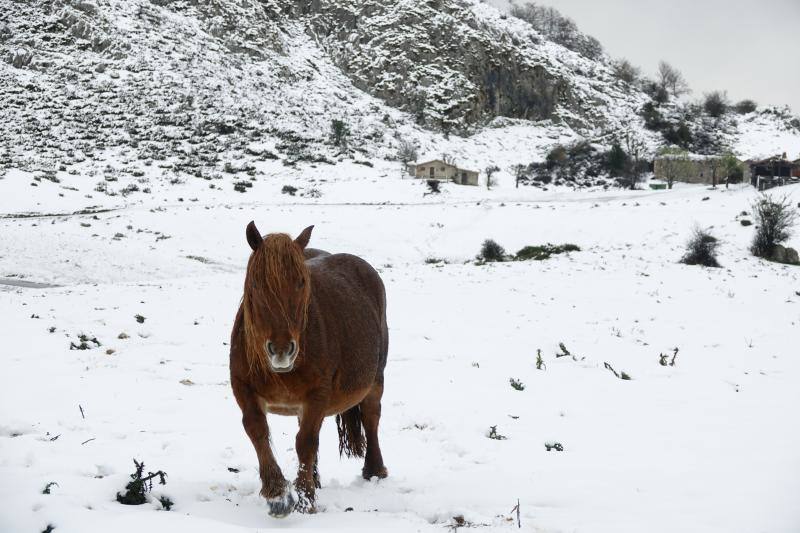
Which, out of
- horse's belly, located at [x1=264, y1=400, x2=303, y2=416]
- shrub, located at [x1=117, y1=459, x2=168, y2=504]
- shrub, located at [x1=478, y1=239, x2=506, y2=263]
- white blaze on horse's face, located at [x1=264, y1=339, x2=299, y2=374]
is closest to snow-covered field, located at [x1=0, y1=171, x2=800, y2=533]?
shrub, located at [x1=117, y1=459, x2=168, y2=504]

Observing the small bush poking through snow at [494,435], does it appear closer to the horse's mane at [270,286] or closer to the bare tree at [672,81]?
the horse's mane at [270,286]

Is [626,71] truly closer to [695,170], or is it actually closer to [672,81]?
[672,81]

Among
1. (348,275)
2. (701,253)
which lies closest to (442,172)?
(701,253)

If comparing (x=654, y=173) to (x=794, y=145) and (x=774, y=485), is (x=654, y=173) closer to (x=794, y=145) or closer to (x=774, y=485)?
(x=794, y=145)

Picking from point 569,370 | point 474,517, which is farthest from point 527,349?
point 474,517

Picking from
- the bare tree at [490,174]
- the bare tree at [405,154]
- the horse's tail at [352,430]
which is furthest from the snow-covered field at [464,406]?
the bare tree at [405,154]

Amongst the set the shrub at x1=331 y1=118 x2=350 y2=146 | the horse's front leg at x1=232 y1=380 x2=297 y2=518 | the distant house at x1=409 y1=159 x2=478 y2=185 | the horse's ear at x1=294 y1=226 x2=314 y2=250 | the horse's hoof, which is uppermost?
the shrub at x1=331 y1=118 x2=350 y2=146

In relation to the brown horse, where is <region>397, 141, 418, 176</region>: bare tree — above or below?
above

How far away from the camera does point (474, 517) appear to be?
3645 millimetres

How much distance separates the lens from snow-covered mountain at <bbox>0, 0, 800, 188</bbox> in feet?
178

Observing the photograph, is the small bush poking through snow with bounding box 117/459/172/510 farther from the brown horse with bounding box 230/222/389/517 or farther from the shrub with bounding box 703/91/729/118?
the shrub with bounding box 703/91/729/118

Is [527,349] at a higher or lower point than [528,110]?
lower

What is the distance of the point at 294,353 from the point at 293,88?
260 feet

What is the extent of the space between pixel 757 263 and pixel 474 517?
954 inches
